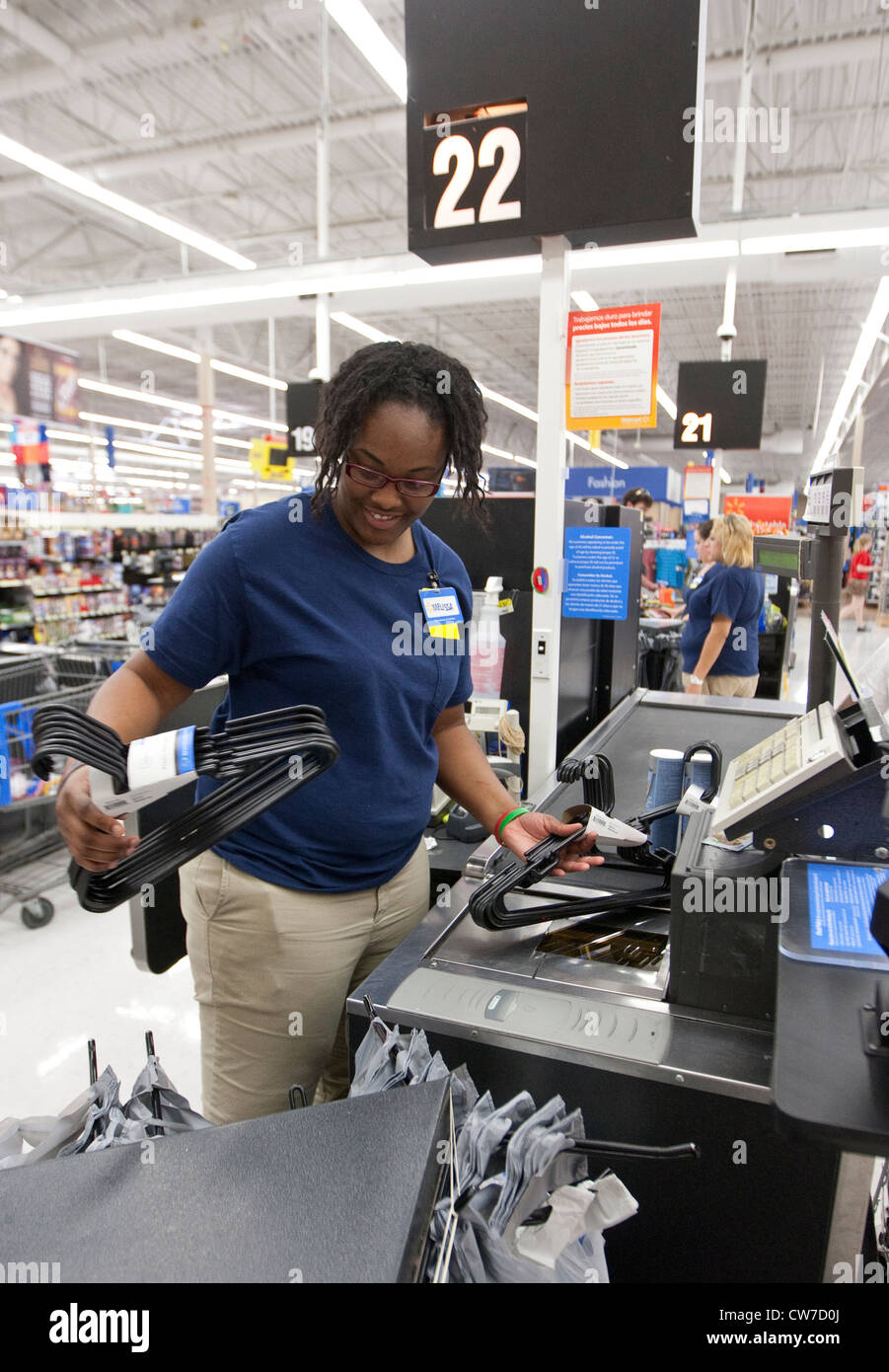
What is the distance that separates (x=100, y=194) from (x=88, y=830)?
22.7 feet

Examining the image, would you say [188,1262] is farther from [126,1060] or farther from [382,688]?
[126,1060]

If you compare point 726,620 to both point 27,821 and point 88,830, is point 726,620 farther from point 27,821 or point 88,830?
point 88,830

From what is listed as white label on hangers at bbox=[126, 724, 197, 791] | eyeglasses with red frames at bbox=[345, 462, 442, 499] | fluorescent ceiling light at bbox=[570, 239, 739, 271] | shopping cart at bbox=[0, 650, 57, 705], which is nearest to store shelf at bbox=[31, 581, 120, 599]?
shopping cart at bbox=[0, 650, 57, 705]

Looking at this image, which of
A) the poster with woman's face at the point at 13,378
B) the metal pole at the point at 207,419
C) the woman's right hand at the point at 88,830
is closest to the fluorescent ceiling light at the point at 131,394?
the metal pole at the point at 207,419

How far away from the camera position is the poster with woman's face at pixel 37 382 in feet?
23.2

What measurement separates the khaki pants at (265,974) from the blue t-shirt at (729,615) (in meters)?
3.88

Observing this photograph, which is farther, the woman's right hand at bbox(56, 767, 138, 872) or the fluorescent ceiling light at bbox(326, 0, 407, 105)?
the fluorescent ceiling light at bbox(326, 0, 407, 105)

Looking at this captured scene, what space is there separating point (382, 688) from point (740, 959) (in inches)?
26.2

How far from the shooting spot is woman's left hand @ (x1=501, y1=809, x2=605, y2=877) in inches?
56.2

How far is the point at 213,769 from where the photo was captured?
824mm

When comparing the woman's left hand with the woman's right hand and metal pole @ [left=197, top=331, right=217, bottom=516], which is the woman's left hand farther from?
metal pole @ [left=197, top=331, right=217, bottom=516]

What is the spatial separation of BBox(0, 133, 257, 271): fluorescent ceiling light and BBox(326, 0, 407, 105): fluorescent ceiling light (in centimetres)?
269

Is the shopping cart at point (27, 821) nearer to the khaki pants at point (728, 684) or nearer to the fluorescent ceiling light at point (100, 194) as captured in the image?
the khaki pants at point (728, 684)
